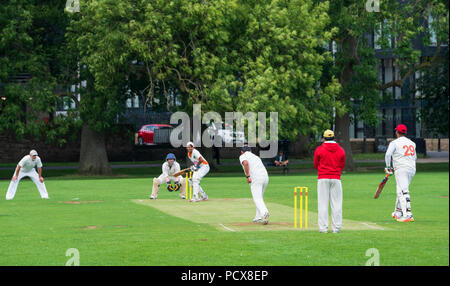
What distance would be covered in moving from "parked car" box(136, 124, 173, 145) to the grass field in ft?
101

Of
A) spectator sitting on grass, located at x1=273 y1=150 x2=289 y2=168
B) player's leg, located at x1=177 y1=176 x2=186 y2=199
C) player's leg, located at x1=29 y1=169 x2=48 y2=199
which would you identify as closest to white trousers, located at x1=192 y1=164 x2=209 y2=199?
player's leg, located at x1=177 y1=176 x2=186 y2=199

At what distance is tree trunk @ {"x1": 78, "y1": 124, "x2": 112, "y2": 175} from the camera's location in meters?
44.0

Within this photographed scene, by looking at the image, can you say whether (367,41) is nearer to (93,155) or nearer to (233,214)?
(93,155)

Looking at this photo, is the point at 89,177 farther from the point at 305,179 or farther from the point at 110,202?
the point at 110,202

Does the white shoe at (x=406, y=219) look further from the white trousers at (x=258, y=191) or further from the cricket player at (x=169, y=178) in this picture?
the cricket player at (x=169, y=178)

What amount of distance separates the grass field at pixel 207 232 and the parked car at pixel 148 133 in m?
30.9

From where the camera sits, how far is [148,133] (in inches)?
2336

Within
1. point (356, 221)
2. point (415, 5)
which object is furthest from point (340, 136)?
point (356, 221)

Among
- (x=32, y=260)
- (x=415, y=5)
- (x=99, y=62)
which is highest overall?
(x=415, y=5)

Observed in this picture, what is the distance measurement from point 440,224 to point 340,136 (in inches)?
1102

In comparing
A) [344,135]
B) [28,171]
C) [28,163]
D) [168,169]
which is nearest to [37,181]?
[28,171]

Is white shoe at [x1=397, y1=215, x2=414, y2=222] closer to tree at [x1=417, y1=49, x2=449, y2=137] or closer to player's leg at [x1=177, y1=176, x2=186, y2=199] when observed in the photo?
player's leg at [x1=177, y1=176, x2=186, y2=199]

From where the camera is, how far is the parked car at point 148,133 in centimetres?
5934

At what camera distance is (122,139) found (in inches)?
2303
